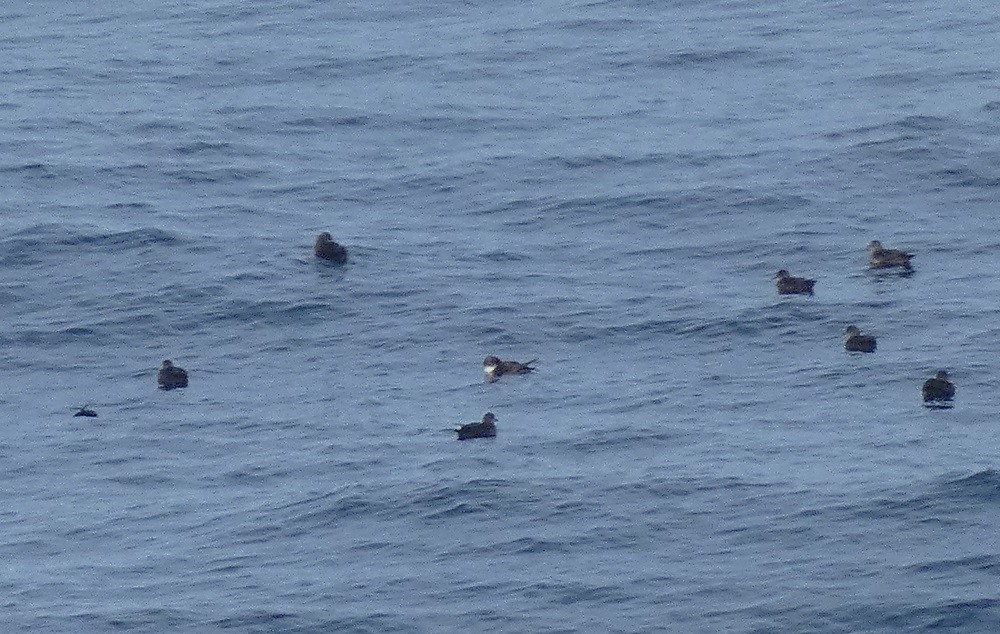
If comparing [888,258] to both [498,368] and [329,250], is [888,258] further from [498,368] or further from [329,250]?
[329,250]

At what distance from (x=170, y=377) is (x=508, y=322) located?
6589mm

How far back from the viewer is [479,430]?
39219mm

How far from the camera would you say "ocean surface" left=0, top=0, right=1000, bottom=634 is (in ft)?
112

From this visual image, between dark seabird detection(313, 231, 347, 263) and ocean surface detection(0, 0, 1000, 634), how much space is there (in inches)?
14.5

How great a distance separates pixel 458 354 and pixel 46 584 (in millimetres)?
11134

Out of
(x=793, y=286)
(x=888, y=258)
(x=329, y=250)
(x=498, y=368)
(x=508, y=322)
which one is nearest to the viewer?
(x=498, y=368)

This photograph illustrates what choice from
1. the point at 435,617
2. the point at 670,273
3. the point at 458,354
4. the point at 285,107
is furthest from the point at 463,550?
the point at 285,107

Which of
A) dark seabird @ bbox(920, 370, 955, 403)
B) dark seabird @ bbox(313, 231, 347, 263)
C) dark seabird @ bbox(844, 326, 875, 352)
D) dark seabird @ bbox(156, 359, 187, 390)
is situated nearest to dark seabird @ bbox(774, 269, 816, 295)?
dark seabird @ bbox(844, 326, 875, 352)

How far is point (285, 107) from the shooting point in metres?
62.2

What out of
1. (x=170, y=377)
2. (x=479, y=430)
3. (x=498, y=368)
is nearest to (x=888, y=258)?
(x=498, y=368)

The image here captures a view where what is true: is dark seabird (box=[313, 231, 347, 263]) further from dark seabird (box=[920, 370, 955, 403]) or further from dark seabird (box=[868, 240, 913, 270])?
dark seabird (box=[920, 370, 955, 403])

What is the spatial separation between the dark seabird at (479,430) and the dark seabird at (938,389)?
23.6ft

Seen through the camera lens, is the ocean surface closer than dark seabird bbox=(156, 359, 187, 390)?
Yes

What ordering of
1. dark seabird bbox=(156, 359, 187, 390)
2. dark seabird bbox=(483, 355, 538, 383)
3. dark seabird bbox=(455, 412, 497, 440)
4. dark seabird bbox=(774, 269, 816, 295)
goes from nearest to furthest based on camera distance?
1. dark seabird bbox=(455, 412, 497, 440)
2. dark seabird bbox=(483, 355, 538, 383)
3. dark seabird bbox=(156, 359, 187, 390)
4. dark seabird bbox=(774, 269, 816, 295)
